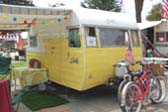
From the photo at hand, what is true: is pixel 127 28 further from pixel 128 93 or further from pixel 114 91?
pixel 128 93

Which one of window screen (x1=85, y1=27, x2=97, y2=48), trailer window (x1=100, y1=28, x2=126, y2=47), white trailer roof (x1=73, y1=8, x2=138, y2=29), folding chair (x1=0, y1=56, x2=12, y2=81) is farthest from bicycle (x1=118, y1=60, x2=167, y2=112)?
folding chair (x1=0, y1=56, x2=12, y2=81)

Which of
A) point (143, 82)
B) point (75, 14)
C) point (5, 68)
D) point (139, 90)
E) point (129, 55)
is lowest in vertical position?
point (139, 90)

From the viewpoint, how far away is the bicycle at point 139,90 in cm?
609

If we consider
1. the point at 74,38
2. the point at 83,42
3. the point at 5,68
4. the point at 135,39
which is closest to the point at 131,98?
the point at 83,42

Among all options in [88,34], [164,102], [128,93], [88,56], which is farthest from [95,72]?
[164,102]

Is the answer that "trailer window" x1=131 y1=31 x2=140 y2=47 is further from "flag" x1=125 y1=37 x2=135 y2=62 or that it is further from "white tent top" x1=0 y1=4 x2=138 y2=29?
"white tent top" x1=0 y1=4 x2=138 y2=29

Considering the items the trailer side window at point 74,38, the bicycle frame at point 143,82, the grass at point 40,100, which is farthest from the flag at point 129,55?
the grass at point 40,100

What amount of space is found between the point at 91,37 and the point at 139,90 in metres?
1.83

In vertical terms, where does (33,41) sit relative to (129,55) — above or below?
above

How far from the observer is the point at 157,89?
723 centimetres

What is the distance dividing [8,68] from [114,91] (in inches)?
128

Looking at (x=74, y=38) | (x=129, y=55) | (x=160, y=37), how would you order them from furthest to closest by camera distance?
(x=160, y=37) → (x=129, y=55) → (x=74, y=38)

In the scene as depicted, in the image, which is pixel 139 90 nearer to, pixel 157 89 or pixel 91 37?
pixel 157 89

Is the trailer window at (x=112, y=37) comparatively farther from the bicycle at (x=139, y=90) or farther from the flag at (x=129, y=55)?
the bicycle at (x=139, y=90)
